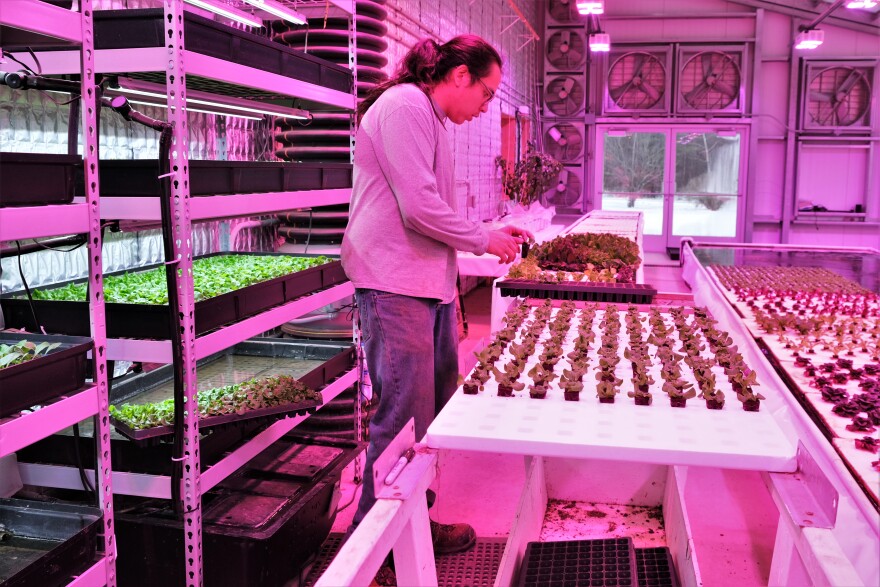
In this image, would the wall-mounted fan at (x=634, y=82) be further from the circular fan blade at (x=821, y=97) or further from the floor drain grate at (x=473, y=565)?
the floor drain grate at (x=473, y=565)

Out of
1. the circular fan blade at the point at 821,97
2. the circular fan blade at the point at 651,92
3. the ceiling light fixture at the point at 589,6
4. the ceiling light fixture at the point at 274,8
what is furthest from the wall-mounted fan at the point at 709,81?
the ceiling light fixture at the point at 274,8

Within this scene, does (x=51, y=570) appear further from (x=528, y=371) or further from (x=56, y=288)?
(x=528, y=371)

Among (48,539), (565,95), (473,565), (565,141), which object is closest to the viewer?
(48,539)

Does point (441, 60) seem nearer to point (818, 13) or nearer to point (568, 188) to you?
point (568, 188)

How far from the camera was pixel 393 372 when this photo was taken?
8.69 feet

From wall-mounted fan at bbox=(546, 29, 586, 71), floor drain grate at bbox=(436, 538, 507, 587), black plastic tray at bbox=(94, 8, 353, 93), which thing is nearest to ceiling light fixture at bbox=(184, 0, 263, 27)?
black plastic tray at bbox=(94, 8, 353, 93)

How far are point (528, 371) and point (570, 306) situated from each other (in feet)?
3.50

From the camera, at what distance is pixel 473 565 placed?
3105 millimetres

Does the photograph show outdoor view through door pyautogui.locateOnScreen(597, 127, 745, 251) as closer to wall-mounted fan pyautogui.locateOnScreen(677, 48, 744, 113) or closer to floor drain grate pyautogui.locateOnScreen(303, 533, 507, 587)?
wall-mounted fan pyautogui.locateOnScreen(677, 48, 744, 113)

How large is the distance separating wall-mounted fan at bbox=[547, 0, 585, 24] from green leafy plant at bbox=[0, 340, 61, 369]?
11.9 meters

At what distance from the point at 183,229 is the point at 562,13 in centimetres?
1157

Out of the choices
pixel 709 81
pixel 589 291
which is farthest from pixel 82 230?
pixel 709 81

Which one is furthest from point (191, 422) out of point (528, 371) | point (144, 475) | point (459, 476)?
point (459, 476)

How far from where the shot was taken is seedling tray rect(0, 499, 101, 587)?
6.22 ft
